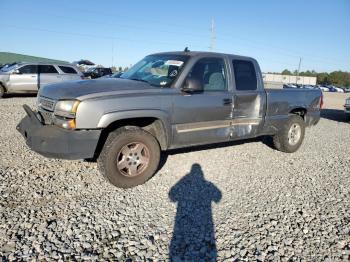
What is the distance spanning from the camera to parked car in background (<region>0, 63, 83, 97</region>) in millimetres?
13766

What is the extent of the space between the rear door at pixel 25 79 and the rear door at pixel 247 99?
1136 cm

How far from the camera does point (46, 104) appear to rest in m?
4.30

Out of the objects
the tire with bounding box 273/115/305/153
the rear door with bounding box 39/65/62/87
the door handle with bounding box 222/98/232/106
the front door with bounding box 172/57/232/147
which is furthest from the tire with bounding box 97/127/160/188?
the rear door with bounding box 39/65/62/87

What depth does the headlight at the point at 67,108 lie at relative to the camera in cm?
382

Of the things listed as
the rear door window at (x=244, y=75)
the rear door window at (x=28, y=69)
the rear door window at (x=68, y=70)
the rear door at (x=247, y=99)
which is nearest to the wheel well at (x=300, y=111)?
the rear door at (x=247, y=99)

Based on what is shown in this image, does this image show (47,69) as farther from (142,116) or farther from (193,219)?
(193,219)

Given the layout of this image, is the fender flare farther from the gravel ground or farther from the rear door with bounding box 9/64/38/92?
the rear door with bounding box 9/64/38/92

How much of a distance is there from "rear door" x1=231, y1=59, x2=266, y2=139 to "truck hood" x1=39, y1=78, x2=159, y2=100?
170 cm

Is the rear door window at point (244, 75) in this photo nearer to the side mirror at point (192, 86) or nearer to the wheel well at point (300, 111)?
the side mirror at point (192, 86)

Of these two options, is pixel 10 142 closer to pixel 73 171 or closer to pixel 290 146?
pixel 73 171

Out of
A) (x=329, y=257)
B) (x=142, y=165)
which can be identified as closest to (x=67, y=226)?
(x=142, y=165)

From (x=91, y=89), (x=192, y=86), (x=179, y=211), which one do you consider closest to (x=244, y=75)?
(x=192, y=86)

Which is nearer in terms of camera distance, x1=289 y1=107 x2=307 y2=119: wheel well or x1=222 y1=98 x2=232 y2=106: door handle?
x1=222 y1=98 x2=232 y2=106: door handle

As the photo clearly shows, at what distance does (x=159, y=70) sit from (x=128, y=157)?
1564 millimetres
